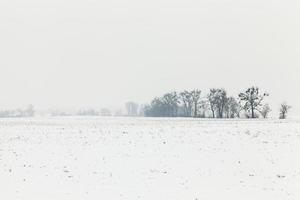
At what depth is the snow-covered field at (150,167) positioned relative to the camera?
741 inches

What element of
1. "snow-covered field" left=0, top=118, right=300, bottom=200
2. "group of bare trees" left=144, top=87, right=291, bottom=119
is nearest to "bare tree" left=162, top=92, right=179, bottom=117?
"group of bare trees" left=144, top=87, right=291, bottom=119

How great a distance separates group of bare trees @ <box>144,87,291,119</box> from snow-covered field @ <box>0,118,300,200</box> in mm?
77650

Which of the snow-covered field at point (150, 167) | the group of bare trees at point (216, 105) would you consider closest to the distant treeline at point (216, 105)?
the group of bare trees at point (216, 105)

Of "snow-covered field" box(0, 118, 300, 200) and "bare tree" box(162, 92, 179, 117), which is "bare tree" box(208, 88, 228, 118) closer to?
"bare tree" box(162, 92, 179, 117)

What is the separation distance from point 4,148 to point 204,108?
115 metres

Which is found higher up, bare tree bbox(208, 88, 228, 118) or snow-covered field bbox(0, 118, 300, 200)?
bare tree bbox(208, 88, 228, 118)

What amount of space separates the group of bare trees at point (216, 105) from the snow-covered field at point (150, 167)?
7765cm

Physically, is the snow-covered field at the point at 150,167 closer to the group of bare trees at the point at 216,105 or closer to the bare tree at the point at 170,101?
the group of bare trees at the point at 216,105

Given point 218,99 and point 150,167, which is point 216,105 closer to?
point 218,99

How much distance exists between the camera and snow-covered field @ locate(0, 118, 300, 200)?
18.8 m

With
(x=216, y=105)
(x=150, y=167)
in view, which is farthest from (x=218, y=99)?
(x=150, y=167)

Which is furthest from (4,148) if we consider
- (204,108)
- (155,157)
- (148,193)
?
(204,108)

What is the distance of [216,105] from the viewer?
404 ft

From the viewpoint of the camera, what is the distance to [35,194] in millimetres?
18359
